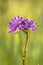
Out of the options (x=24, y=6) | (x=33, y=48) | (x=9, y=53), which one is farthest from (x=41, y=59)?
(x=24, y=6)

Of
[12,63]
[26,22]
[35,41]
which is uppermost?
[26,22]

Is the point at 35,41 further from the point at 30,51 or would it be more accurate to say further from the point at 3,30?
the point at 3,30

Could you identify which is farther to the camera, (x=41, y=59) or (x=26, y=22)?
(x=41, y=59)

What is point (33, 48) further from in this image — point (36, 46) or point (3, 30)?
point (3, 30)

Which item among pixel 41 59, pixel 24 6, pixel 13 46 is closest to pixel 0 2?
pixel 24 6

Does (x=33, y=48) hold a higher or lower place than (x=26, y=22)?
lower

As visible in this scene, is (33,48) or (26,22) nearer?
(26,22)
